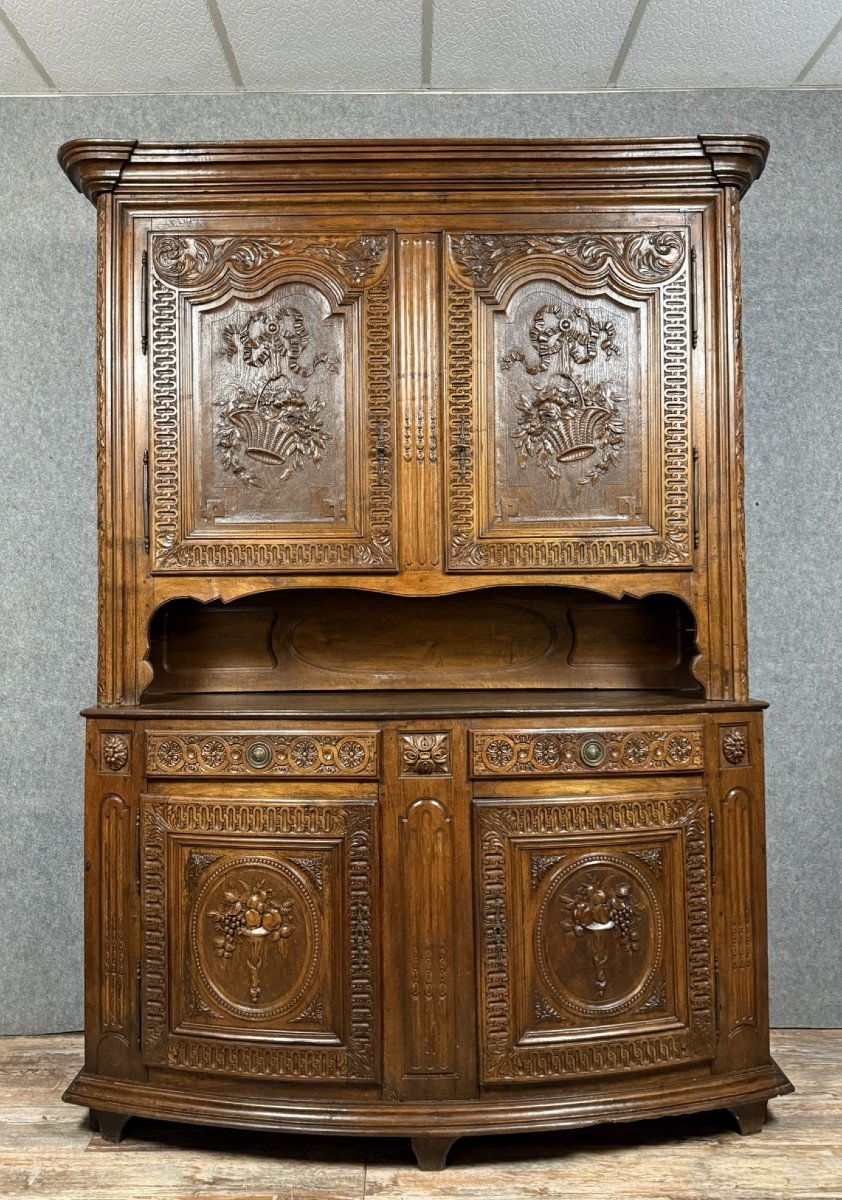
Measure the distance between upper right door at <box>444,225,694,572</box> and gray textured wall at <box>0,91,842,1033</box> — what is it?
72 cm

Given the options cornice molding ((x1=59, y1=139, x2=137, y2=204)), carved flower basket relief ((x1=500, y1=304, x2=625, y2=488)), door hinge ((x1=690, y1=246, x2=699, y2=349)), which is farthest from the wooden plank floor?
cornice molding ((x1=59, y1=139, x2=137, y2=204))

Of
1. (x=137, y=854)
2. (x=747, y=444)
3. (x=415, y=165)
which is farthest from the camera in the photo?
(x=747, y=444)

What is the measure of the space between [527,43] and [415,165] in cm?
72

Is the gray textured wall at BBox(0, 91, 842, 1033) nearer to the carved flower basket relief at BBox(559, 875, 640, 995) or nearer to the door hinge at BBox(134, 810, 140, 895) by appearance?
the door hinge at BBox(134, 810, 140, 895)

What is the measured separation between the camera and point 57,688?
3.11 metres

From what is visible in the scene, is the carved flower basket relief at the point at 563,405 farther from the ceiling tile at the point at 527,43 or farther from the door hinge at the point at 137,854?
the door hinge at the point at 137,854

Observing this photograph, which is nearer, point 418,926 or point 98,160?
point 418,926

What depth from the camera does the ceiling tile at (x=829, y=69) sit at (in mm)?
2943

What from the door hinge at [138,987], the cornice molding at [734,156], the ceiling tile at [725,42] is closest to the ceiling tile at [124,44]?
the ceiling tile at [725,42]

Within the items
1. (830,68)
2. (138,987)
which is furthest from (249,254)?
(830,68)

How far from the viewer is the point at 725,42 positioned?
9.55 ft

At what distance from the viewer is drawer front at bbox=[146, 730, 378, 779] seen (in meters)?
2.36

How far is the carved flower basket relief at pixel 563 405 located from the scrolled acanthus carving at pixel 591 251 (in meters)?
0.13

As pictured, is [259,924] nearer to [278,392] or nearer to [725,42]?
[278,392]
